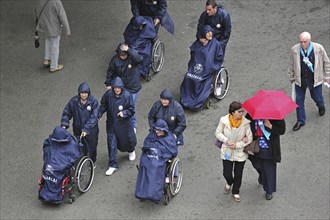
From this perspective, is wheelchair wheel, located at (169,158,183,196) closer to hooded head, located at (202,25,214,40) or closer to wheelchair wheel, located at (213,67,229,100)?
wheelchair wheel, located at (213,67,229,100)

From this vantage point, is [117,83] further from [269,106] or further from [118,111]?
[269,106]

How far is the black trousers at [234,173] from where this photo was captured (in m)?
11.4

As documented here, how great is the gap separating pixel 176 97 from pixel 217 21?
1547 millimetres

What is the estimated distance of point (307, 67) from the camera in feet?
41.4

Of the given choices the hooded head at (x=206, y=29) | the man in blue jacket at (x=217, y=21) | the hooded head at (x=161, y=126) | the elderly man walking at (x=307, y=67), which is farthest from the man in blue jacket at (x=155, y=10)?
the hooded head at (x=161, y=126)

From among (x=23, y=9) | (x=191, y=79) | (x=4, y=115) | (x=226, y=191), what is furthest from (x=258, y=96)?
(x=23, y=9)

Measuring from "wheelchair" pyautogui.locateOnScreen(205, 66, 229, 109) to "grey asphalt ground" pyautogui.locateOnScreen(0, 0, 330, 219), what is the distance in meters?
0.12

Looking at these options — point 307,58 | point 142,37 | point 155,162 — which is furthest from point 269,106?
point 142,37

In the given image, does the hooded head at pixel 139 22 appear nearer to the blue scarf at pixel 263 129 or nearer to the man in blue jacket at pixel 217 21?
the man in blue jacket at pixel 217 21

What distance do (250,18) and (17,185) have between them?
262 inches

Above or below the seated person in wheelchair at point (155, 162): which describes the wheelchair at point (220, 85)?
above

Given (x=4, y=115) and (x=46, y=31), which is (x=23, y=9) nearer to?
(x=46, y=31)

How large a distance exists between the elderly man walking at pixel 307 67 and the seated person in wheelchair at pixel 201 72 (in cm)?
146

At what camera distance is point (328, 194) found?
1171 centimetres
